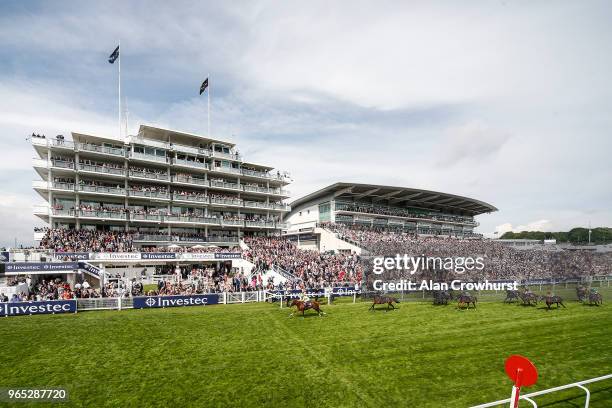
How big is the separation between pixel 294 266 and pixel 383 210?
3030cm

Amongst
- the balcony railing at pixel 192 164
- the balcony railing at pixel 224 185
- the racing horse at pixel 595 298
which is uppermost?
the balcony railing at pixel 192 164

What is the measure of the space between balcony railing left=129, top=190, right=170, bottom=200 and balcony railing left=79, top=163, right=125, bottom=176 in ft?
8.83

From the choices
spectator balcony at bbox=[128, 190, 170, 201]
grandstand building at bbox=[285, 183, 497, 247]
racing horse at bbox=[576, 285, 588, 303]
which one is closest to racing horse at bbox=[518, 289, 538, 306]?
racing horse at bbox=[576, 285, 588, 303]

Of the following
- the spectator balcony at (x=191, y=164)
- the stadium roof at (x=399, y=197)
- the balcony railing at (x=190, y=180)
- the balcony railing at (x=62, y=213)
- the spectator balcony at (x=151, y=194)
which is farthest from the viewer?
the stadium roof at (x=399, y=197)

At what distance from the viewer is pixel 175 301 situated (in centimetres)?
2381

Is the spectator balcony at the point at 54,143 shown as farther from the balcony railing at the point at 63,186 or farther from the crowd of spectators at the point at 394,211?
the crowd of spectators at the point at 394,211

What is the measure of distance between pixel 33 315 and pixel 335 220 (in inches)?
1625

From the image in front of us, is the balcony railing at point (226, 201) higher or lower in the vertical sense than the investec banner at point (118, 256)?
higher

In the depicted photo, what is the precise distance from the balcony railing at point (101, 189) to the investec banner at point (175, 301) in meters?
24.0

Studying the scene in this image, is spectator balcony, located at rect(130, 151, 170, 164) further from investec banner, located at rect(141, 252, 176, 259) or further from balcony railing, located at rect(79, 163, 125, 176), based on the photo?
investec banner, located at rect(141, 252, 176, 259)

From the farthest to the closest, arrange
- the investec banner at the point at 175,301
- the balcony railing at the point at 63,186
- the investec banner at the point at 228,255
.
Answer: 1. the balcony railing at the point at 63,186
2. the investec banner at the point at 228,255
3. the investec banner at the point at 175,301

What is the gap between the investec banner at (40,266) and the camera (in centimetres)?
2547

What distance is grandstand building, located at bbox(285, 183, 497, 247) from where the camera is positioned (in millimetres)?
56312

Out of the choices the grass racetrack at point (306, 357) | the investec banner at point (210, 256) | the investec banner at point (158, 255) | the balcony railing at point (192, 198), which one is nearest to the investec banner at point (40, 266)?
the investec banner at point (158, 255)
